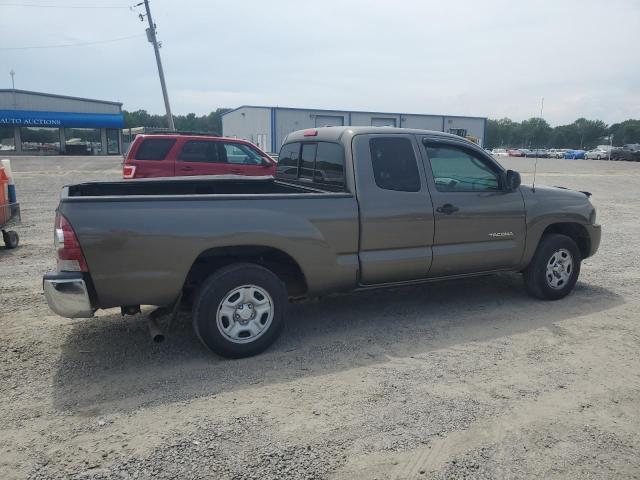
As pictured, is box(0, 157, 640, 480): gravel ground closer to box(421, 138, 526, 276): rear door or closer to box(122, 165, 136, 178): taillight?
box(421, 138, 526, 276): rear door

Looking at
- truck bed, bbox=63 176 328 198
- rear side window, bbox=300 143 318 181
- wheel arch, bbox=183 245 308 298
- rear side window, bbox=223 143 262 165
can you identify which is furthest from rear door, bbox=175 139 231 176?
wheel arch, bbox=183 245 308 298

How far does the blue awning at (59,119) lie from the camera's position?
1873 inches

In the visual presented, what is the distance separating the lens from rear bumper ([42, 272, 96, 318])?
371cm

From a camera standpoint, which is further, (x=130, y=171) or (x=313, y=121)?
(x=313, y=121)

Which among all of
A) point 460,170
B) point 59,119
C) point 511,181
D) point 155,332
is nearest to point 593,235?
point 511,181

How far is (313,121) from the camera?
38.2 metres

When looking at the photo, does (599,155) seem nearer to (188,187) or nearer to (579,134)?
(579,134)

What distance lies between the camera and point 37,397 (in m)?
3.61

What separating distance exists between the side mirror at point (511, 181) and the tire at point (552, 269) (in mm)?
816

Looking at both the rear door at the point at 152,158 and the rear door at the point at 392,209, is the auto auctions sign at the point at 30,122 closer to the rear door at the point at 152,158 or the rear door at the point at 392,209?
the rear door at the point at 152,158

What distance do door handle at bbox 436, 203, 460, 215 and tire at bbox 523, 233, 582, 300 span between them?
53.0 inches

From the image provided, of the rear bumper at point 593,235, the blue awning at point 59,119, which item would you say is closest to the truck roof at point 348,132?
the rear bumper at point 593,235

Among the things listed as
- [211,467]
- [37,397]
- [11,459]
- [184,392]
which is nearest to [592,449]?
[211,467]

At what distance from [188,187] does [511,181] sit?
3.45 meters
